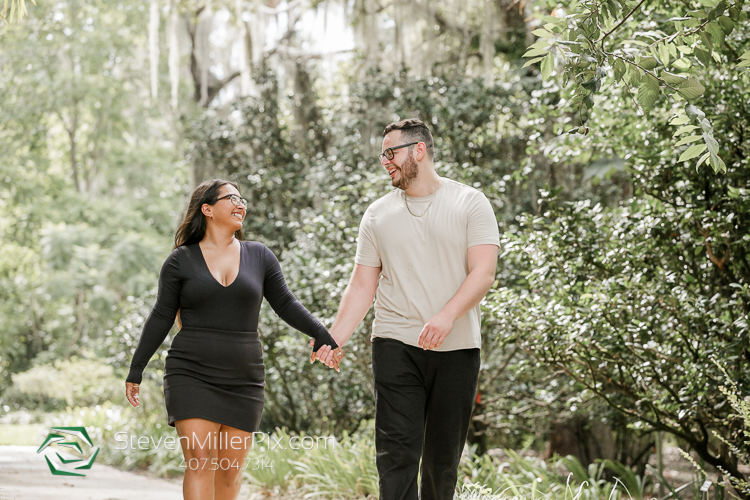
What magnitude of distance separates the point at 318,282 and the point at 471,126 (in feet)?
10.1

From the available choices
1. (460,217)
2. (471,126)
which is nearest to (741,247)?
(460,217)

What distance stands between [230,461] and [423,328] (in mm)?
1049

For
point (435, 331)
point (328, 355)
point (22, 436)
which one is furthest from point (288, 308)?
point (22, 436)

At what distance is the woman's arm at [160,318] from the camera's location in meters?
2.96

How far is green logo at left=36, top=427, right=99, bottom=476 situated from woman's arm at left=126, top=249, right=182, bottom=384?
3.13m

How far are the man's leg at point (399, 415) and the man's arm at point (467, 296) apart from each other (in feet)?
0.59

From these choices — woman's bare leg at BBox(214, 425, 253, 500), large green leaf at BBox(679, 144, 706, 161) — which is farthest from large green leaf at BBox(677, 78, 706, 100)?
woman's bare leg at BBox(214, 425, 253, 500)

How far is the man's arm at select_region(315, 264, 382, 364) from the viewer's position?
3.15m

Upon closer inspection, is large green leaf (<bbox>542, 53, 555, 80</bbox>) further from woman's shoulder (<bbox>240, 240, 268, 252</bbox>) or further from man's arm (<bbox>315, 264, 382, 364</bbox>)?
woman's shoulder (<bbox>240, 240, 268, 252</bbox>)

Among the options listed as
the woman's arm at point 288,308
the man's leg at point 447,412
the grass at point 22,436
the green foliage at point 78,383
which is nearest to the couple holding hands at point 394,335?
the man's leg at point 447,412

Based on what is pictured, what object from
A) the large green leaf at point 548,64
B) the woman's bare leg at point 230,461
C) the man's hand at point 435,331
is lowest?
the woman's bare leg at point 230,461

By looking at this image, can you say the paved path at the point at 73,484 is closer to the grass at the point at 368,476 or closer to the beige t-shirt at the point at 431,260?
the grass at the point at 368,476

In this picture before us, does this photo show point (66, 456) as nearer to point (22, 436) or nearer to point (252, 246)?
point (22, 436)

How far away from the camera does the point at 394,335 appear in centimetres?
292
